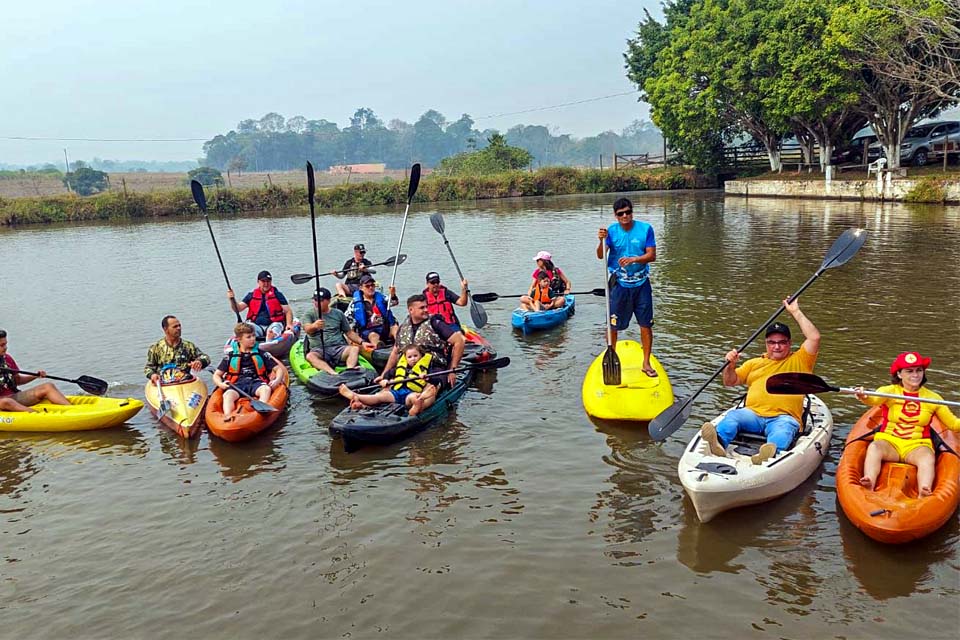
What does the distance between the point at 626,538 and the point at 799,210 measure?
2536 cm

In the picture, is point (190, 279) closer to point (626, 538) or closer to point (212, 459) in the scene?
point (212, 459)

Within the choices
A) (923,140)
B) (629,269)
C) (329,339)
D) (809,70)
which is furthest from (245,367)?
(923,140)

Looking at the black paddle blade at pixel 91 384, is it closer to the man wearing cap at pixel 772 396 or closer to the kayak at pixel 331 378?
the kayak at pixel 331 378

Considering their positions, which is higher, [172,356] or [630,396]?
[172,356]

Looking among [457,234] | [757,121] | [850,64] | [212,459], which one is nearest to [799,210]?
[850,64]

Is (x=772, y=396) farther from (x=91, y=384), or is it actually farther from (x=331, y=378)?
(x=91, y=384)

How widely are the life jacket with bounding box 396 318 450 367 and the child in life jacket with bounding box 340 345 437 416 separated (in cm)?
22

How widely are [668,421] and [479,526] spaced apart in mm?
2203

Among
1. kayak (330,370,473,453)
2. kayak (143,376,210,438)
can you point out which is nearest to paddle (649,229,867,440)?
kayak (330,370,473,453)

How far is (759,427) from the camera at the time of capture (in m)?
6.40

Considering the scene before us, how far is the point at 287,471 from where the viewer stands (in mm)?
7262

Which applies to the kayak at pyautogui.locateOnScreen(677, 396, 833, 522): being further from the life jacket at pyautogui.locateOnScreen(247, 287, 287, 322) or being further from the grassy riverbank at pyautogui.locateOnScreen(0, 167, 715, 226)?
the grassy riverbank at pyautogui.locateOnScreen(0, 167, 715, 226)

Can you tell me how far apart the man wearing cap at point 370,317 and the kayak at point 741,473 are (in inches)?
217

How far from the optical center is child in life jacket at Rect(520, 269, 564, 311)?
12.6 metres
